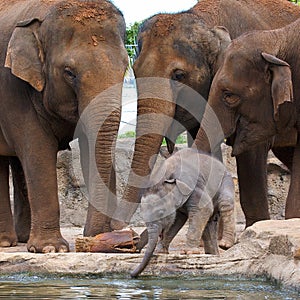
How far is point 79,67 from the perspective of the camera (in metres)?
9.28

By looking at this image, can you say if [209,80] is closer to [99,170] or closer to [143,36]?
[143,36]

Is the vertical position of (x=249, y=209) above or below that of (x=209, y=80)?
below

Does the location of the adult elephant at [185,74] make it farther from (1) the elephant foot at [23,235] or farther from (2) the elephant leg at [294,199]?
(1) the elephant foot at [23,235]

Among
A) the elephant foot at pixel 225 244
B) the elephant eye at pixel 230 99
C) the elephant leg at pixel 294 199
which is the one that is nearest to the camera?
the elephant foot at pixel 225 244

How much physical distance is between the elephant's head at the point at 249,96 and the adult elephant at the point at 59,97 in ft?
2.42

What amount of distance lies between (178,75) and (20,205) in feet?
5.98

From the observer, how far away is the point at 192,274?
790cm

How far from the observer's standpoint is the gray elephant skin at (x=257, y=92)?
30.7 ft

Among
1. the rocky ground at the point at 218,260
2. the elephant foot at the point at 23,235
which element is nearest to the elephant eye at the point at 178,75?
the elephant foot at the point at 23,235

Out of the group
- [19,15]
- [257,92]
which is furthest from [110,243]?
[19,15]

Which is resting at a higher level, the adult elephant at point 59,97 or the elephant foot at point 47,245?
the adult elephant at point 59,97

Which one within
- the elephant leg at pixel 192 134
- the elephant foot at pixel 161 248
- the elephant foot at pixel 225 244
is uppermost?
the elephant leg at pixel 192 134

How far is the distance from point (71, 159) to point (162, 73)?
3058 mm

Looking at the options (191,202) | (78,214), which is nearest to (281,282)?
(191,202)
